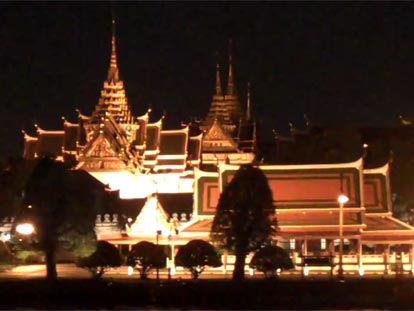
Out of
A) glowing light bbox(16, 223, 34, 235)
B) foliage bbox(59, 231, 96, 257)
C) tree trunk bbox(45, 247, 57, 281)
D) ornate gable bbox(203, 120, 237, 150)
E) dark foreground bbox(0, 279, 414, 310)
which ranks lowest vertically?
dark foreground bbox(0, 279, 414, 310)

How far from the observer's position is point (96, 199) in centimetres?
4628

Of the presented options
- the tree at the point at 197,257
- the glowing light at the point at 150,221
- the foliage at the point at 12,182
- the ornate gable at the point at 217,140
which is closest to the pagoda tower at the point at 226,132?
the ornate gable at the point at 217,140

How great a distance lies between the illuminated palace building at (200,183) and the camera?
37875mm

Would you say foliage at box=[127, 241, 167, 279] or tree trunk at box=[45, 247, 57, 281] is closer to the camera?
tree trunk at box=[45, 247, 57, 281]

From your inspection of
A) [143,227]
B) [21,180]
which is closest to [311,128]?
[21,180]

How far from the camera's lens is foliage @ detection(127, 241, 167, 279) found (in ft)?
108

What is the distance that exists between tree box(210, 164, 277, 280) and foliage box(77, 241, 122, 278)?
3122 millimetres

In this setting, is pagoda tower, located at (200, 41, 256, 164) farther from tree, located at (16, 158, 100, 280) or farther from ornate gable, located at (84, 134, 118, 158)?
tree, located at (16, 158, 100, 280)

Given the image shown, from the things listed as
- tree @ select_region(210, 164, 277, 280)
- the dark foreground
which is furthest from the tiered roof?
the dark foreground

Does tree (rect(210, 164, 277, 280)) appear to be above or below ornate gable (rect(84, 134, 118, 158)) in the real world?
below

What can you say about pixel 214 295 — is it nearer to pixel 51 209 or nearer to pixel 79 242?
pixel 79 242

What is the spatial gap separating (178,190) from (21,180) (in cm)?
944

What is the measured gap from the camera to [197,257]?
32.4m

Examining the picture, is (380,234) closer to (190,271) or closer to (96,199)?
(190,271)
